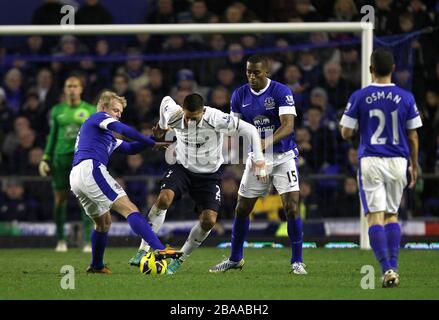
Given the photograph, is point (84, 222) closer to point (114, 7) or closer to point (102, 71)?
point (102, 71)

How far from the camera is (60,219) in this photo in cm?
1477

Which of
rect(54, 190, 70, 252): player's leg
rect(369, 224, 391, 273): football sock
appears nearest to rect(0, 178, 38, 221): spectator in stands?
rect(54, 190, 70, 252): player's leg

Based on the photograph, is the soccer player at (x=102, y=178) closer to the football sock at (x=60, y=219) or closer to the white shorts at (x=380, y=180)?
the white shorts at (x=380, y=180)

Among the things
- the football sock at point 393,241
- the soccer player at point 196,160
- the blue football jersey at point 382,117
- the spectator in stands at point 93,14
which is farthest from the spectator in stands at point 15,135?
the football sock at point 393,241

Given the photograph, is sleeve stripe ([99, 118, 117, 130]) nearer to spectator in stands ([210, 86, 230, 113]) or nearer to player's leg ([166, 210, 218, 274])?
player's leg ([166, 210, 218, 274])

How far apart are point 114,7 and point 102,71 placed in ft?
7.35

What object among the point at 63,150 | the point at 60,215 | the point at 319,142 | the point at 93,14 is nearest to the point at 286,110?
the point at 63,150

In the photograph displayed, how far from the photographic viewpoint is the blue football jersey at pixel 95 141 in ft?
35.2

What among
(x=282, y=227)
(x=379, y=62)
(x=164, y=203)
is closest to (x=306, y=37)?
(x=282, y=227)

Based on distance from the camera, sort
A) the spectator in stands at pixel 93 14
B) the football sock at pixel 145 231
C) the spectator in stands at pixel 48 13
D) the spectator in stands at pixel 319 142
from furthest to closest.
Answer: the spectator in stands at pixel 48 13
the spectator in stands at pixel 93 14
the spectator in stands at pixel 319 142
the football sock at pixel 145 231

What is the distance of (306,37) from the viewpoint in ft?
57.8

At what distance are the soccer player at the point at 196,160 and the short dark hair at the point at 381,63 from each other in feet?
5.67

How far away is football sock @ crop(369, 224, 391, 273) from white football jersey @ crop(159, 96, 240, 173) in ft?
6.58

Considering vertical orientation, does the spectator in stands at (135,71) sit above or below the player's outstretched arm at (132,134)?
above
